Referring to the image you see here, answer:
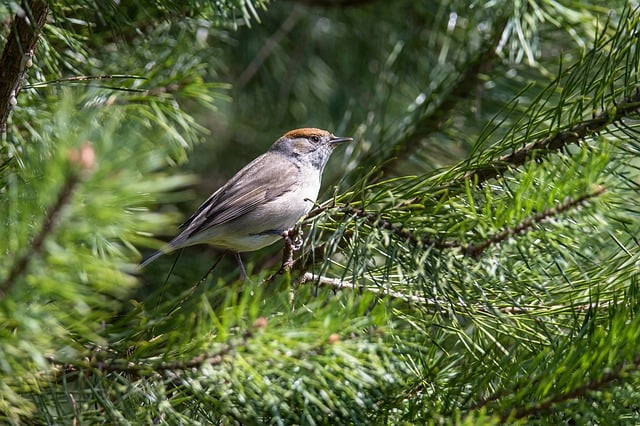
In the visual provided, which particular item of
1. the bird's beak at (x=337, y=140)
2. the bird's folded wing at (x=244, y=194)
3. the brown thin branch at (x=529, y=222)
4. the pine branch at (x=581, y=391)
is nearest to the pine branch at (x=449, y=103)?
the bird's beak at (x=337, y=140)

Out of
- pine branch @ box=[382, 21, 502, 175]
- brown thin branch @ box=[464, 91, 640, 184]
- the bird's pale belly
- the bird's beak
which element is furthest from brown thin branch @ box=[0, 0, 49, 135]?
the bird's beak

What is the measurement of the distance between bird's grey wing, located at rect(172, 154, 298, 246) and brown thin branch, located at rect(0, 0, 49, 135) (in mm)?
1496

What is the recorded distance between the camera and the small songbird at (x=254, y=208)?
347 cm

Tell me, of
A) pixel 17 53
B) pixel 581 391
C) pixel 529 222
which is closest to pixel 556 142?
pixel 529 222

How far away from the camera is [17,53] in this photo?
6.17 ft

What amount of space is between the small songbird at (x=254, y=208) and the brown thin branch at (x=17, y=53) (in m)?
1.47

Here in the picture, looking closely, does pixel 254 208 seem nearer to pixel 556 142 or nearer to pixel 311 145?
pixel 311 145

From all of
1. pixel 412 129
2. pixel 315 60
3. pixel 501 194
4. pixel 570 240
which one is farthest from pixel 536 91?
pixel 570 240

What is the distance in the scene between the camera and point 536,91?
3877 millimetres

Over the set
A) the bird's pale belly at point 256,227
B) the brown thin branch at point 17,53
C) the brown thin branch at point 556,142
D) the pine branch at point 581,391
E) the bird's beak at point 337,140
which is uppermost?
the brown thin branch at point 556,142

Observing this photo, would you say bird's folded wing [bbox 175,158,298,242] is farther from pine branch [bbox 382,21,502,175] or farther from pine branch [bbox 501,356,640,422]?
pine branch [bbox 501,356,640,422]

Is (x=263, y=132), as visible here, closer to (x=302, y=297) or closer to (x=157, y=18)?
(x=157, y=18)

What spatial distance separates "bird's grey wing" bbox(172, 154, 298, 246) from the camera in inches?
136

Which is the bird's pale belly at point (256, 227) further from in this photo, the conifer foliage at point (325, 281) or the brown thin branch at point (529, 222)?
the brown thin branch at point (529, 222)
